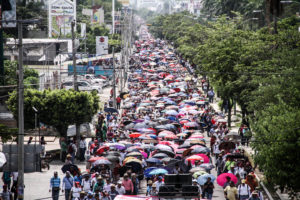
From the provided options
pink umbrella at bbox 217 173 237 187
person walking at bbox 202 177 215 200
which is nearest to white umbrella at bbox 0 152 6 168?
person walking at bbox 202 177 215 200

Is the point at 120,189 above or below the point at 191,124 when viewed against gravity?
above

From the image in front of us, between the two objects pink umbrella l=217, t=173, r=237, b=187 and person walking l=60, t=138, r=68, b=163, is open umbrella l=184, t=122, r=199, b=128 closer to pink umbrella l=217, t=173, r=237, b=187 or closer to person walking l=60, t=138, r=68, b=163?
person walking l=60, t=138, r=68, b=163

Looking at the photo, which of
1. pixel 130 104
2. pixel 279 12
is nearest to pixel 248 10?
pixel 130 104

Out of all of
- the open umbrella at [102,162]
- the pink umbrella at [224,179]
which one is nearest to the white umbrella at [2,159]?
the open umbrella at [102,162]

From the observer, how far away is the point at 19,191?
65.8 feet

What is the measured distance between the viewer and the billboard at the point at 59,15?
303 feet

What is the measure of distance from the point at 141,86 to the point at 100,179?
44230 mm

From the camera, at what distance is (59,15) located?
93250mm

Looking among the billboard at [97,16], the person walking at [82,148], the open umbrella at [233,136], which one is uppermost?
the billboard at [97,16]

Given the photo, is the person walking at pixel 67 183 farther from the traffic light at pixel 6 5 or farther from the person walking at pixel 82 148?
the traffic light at pixel 6 5

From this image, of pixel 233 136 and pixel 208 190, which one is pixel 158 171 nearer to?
pixel 208 190

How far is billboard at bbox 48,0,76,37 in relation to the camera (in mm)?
92500

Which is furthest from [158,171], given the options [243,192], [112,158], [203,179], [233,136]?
[233,136]

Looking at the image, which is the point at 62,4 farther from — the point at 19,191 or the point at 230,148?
the point at 19,191
